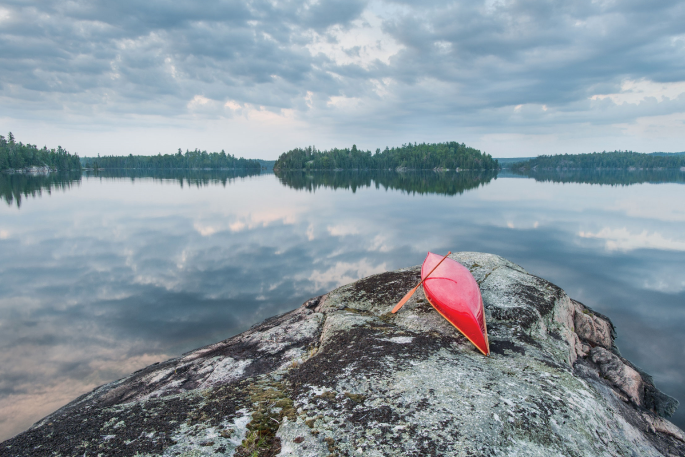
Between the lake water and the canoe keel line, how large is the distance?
6970 millimetres

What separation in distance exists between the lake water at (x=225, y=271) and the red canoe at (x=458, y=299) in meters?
6.96

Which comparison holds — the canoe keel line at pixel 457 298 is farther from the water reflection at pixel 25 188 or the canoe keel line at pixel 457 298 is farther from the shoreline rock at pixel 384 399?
the water reflection at pixel 25 188

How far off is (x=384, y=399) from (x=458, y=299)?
13.5ft

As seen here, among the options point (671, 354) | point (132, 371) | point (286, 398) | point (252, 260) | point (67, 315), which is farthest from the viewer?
point (252, 260)

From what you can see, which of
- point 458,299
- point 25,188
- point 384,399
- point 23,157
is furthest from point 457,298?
point 23,157

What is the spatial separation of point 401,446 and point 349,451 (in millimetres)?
666

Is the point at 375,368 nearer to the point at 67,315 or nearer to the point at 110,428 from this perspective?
the point at 110,428

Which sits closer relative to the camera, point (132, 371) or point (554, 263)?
point (132, 371)

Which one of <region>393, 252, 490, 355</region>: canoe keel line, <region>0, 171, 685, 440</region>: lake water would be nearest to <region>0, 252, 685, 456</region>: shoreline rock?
<region>393, 252, 490, 355</region>: canoe keel line

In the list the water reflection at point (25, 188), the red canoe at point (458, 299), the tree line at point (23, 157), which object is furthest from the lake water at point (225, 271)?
the tree line at point (23, 157)

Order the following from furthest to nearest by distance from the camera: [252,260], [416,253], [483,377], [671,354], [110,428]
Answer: [416,253]
[252,260]
[671,354]
[483,377]
[110,428]

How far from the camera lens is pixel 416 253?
1019 inches

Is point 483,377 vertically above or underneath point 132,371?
above

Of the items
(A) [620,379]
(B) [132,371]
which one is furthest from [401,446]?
(B) [132,371]
